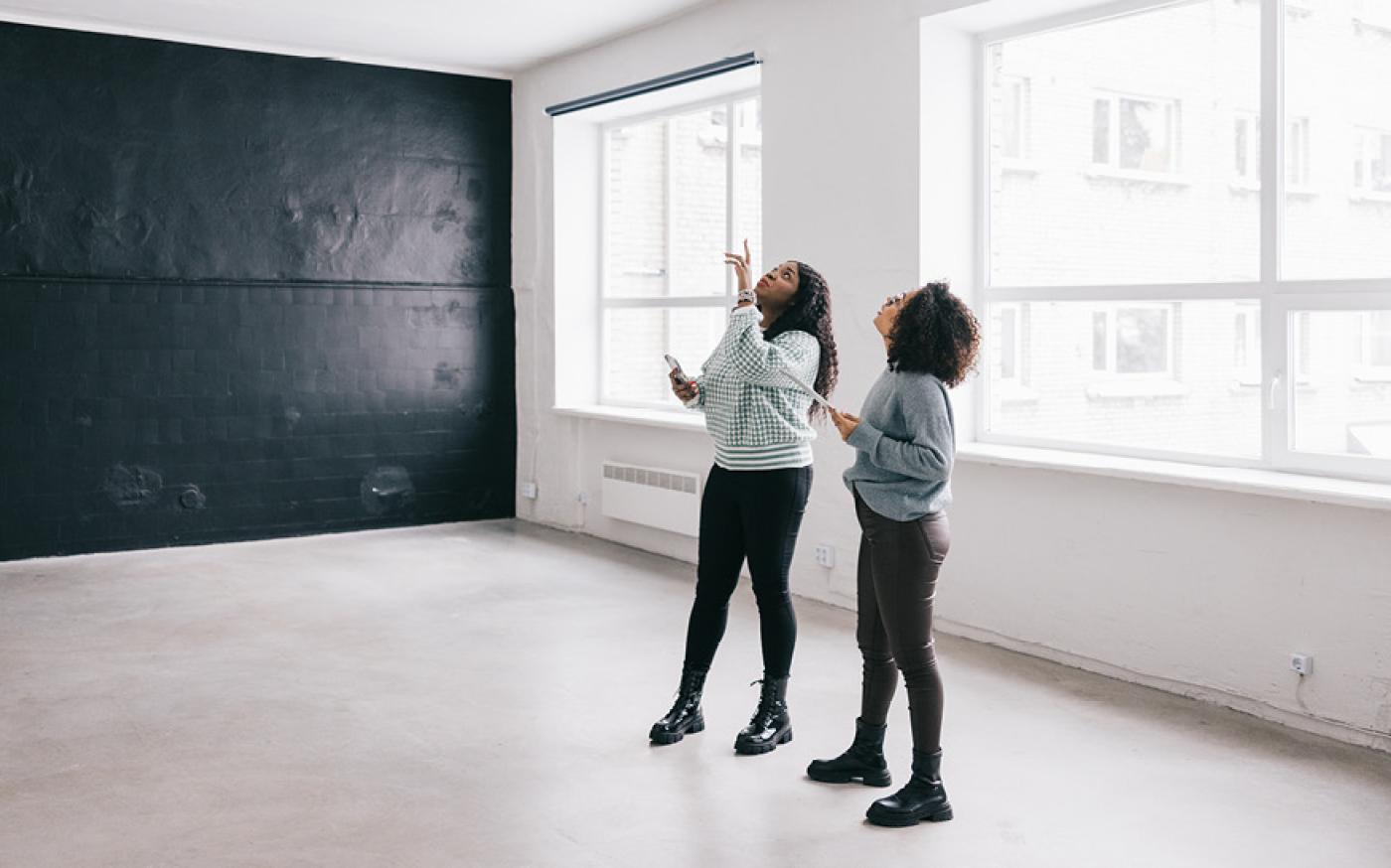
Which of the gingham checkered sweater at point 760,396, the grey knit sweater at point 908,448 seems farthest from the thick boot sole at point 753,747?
the grey knit sweater at point 908,448

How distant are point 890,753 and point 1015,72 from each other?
298cm

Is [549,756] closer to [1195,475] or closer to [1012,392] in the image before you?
[1195,475]

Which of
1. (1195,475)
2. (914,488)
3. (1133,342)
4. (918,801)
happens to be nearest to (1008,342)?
(1133,342)

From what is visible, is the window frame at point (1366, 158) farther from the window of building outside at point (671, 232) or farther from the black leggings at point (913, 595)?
the window of building outside at point (671, 232)

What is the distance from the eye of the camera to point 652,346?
25.2 ft

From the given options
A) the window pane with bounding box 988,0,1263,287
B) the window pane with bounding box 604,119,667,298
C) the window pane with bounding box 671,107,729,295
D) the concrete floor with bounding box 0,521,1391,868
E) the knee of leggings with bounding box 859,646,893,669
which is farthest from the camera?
the window pane with bounding box 604,119,667,298

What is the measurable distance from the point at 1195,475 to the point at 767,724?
1.70 m

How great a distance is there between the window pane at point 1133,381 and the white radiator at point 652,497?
1943 millimetres

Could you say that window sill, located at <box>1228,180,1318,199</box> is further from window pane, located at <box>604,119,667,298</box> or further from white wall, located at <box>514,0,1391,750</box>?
window pane, located at <box>604,119,667,298</box>

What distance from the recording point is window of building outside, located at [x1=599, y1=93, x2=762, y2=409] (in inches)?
270

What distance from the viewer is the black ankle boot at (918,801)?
3.20m

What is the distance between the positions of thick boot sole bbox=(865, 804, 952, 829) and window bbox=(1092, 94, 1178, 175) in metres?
2.61

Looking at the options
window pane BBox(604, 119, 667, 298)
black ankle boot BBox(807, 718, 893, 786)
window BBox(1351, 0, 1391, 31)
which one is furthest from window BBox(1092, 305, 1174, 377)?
window pane BBox(604, 119, 667, 298)

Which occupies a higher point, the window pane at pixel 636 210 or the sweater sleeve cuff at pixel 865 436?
the window pane at pixel 636 210
